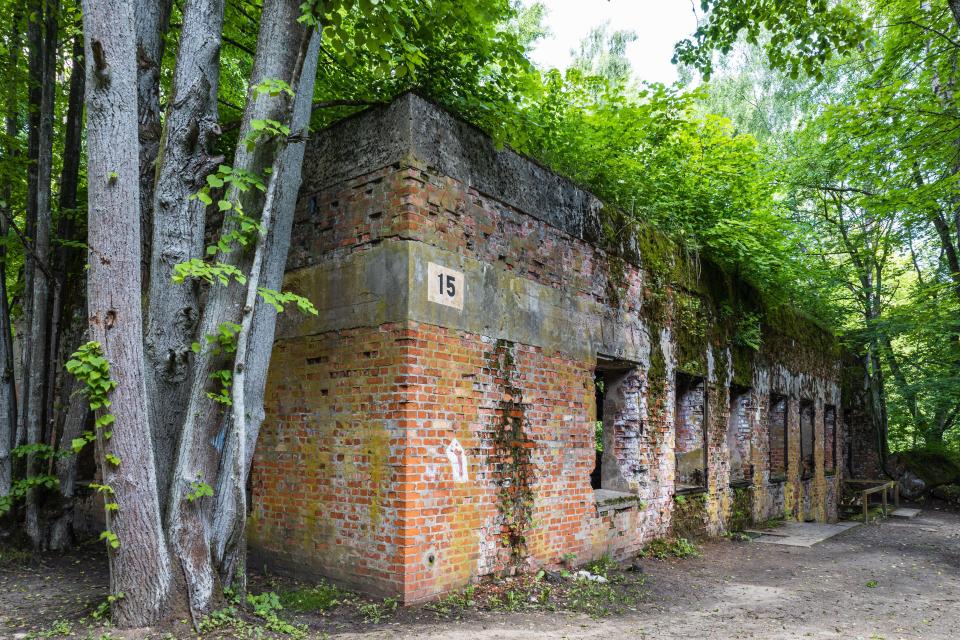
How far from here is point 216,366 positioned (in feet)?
14.9

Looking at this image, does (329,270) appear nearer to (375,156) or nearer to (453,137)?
(375,156)

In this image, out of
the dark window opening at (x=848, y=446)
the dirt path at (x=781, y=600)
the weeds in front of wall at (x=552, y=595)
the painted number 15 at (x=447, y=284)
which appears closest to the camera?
the dirt path at (x=781, y=600)

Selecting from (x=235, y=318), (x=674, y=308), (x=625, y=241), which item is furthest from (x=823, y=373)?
(x=235, y=318)

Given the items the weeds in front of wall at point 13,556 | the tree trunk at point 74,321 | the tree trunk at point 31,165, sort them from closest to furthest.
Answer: the weeds in front of wall at point 13,556, the tree trunk at point 74,321, the tree trunk at point 31,165

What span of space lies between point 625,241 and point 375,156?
147 inches

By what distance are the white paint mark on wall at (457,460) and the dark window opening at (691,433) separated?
186 inches

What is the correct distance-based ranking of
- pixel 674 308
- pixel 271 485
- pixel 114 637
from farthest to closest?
pixel 674 308, pixel 271 485, pixel 114 637

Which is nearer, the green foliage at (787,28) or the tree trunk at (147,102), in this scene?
the tree trunk at (147,102)

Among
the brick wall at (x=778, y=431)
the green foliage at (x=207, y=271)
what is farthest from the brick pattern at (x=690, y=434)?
the green foliage at (x=207, y=271)

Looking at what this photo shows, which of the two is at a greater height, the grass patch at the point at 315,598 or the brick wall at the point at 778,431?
the brick wall at the point at 778,431

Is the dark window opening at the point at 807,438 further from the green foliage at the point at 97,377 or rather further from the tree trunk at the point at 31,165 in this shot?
the tree trunk at the point at 31,165

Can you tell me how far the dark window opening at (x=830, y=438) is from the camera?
15133mm

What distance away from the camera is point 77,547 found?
7.36m

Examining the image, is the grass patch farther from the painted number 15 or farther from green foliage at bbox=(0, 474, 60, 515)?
green foliage at bbox=(0, 474, 60, 515)
